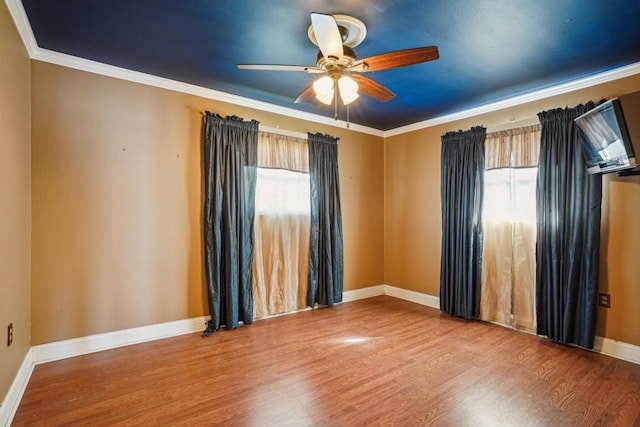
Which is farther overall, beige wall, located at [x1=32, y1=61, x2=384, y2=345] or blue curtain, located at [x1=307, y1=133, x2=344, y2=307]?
blue curtain, located at [x1=307, y1=133, x2=344, y2=307]

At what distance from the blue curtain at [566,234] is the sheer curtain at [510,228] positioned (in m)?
0.15

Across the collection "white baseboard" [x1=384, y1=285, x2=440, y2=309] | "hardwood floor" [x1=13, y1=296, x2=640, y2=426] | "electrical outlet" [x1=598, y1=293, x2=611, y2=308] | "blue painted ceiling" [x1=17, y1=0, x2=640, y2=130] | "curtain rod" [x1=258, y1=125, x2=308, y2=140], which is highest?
"blue painted ceiling" [x1=17, y1=0, x2=640, y2=130]

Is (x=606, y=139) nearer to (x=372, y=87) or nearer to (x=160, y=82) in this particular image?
(x=372, y=87)

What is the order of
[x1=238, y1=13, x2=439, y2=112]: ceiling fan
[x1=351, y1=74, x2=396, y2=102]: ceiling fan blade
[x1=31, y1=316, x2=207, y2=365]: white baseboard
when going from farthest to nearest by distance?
[x1=31, y1=316, x2=207, y2=365]: white baseboard
[x1=351, y1=74, x2=396, y2=102]: ceiling fan blade
[x1=238, y1=13, x2=439, y2=112]: ceiling fan

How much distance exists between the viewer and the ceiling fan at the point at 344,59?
192cm

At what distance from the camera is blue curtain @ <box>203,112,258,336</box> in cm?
344

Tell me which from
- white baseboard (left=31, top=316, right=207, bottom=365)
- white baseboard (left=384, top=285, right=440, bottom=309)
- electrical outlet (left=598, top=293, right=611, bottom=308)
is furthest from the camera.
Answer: white baseboard (left=384, top=285, right=440, bottom=309)

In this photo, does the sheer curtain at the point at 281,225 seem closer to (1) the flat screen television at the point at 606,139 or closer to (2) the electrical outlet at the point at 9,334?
(2) the electrical outlet at the point at 9,334

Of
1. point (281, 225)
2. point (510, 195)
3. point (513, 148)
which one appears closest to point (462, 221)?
point (510, 195)

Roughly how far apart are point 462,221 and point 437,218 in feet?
1.54

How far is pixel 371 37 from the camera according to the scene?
94.1 inches

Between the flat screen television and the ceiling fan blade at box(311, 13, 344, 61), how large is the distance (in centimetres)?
211

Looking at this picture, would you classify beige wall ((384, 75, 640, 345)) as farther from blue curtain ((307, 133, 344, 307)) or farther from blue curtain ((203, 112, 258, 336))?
blue curtain ((203, 112, 258, 336))

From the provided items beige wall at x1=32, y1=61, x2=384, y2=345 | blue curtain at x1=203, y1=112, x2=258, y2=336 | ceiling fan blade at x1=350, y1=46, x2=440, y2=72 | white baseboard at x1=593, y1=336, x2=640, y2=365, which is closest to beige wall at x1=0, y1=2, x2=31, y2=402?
beige wall at x1=32, y1=61, x2=384, y2=345
